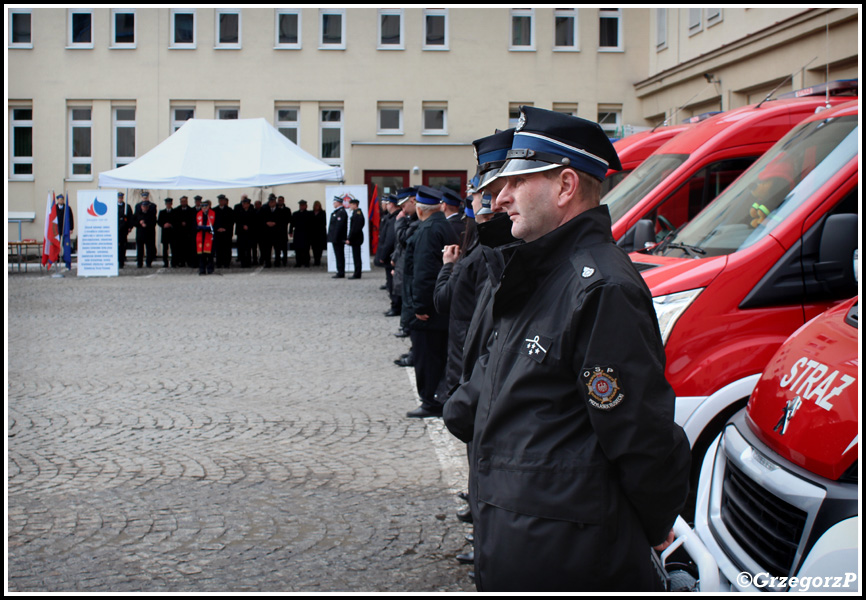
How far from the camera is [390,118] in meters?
33.0

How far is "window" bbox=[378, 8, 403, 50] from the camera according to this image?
32.8 meters

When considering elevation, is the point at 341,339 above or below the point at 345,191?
below

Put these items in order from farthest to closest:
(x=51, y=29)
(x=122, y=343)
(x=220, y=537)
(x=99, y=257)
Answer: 1. (x=51, y=29)
2. (x=99, y=257)
3. (x=122, y=343)
4. (x=220, y=537)

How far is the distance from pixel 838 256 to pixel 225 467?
149 inches

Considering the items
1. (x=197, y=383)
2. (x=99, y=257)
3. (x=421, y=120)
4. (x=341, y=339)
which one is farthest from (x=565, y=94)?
(x=197, y=383)

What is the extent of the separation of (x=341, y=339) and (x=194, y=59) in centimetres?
2338

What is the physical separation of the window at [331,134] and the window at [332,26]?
2365mm

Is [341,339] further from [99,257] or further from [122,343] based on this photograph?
[99,257]

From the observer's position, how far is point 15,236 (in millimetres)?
32438

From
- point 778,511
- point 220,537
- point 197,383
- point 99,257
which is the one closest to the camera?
point 778,511

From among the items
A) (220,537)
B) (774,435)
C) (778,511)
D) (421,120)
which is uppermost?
(421,120)

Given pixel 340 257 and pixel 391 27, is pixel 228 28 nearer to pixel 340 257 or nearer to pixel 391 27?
pixel 391 27

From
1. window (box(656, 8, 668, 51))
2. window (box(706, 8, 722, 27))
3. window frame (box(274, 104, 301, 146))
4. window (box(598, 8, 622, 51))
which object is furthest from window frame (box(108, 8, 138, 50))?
window (box(706, 8, 722, 27))

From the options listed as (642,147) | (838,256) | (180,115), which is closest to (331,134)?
(180,115)
